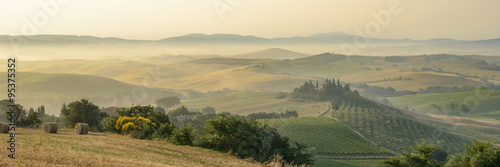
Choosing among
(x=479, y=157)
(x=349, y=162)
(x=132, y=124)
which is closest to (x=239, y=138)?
(x=132, y=124)

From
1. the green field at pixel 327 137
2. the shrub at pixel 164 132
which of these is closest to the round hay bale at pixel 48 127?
the shrub at pixel 164 132

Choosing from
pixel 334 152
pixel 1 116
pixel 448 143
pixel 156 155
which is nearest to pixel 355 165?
pixel 334 152

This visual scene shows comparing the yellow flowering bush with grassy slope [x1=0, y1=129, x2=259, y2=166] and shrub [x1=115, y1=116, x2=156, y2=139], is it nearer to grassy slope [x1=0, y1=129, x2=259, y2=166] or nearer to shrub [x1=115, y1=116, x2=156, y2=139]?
shrub [x1=115, y1=116, x2=156, y2=139]

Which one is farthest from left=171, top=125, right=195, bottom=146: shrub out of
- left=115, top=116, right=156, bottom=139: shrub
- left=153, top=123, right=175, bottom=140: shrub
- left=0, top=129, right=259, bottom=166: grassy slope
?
left=115, top=116, right=156, bottom=139: shrub

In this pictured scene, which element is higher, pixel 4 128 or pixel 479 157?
pixel 4 128

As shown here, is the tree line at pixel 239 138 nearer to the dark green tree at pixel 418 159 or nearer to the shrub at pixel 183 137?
the shrub at pixel 183 137

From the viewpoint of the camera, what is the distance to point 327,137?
124 meters

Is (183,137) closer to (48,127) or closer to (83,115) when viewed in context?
(48,127)

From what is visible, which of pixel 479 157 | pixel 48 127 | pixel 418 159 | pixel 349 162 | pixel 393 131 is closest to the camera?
pixel 479 157

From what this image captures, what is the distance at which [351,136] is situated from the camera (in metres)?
129

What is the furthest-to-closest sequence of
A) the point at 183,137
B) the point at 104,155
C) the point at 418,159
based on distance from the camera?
the point at 183,137 < the point at 418,159 < the point at 104,155

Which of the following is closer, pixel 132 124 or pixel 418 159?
pixel 418 159

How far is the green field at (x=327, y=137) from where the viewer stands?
110750mm

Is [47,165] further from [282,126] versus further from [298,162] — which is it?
[282,126]
